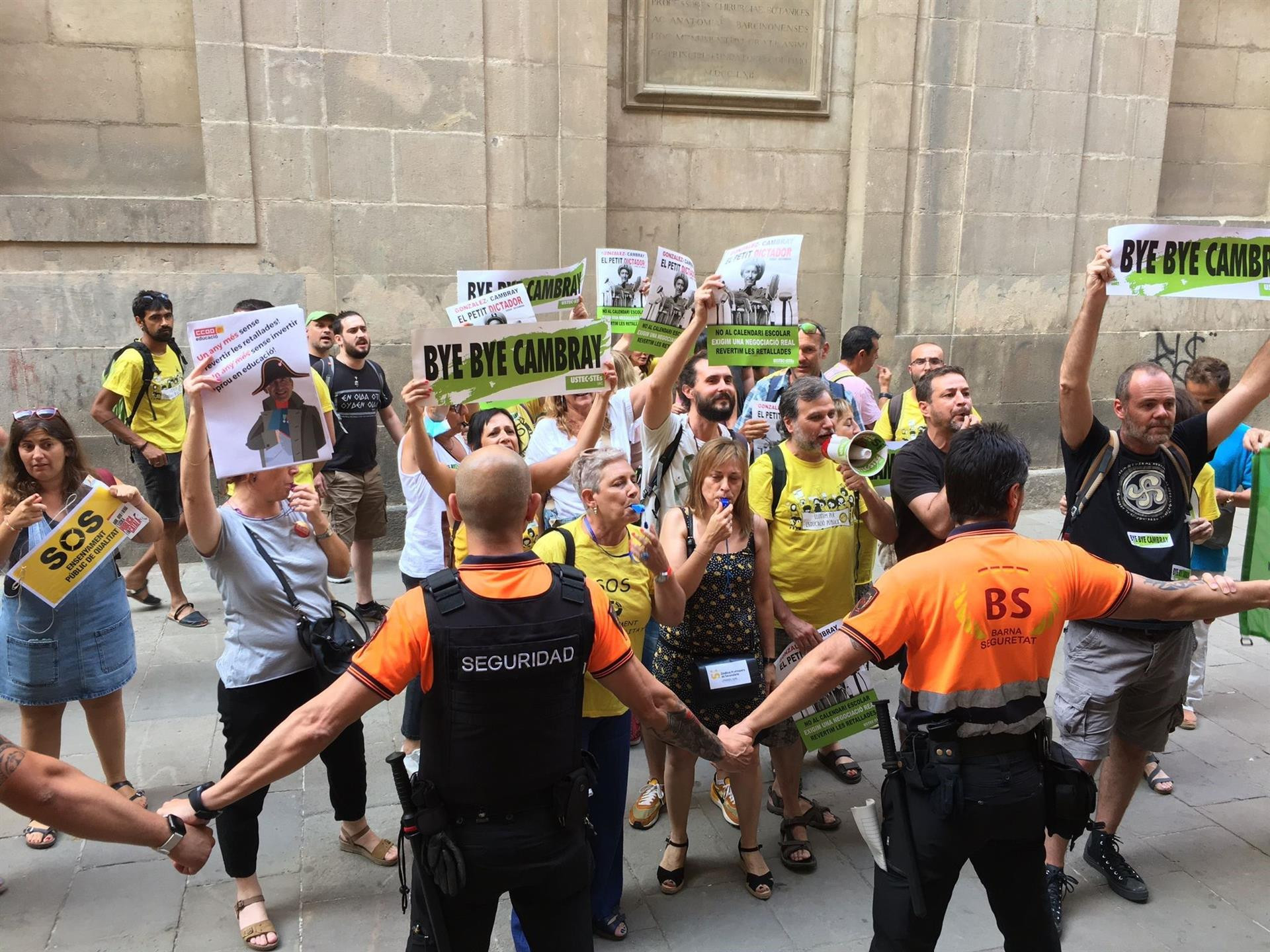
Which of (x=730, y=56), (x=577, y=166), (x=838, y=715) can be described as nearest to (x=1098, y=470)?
(x=838, y=715)

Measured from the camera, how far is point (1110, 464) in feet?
12.7

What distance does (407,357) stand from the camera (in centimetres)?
838

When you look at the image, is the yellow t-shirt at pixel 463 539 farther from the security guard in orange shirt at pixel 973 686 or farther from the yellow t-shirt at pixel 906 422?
the yellow t-shirt at pixel 906 422

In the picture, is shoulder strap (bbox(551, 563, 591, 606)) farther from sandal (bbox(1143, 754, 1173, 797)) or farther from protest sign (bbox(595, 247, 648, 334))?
sandal (bbox(1143, 754, 1173, 797))

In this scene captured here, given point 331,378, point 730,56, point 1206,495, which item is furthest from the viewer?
point 730,56

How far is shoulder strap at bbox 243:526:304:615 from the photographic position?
12.0 ft

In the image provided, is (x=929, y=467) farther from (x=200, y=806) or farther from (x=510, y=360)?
(x=200, y=806)

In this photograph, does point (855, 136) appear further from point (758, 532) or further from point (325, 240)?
point (758, 532)

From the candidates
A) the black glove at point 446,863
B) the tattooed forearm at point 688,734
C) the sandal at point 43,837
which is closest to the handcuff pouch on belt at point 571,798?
the black glove at point 446,863

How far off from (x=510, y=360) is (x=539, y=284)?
995mm

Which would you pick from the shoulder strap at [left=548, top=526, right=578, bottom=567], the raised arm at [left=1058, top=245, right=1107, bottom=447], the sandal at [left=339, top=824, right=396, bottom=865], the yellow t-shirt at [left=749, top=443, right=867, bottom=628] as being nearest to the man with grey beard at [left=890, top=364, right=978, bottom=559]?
the yellow t-shirt at [left=749, top=443, right=867, bottom=628]

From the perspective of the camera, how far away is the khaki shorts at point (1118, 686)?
3844mm

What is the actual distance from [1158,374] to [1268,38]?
30.0ft

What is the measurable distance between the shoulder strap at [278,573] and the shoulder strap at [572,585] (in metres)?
1.43
